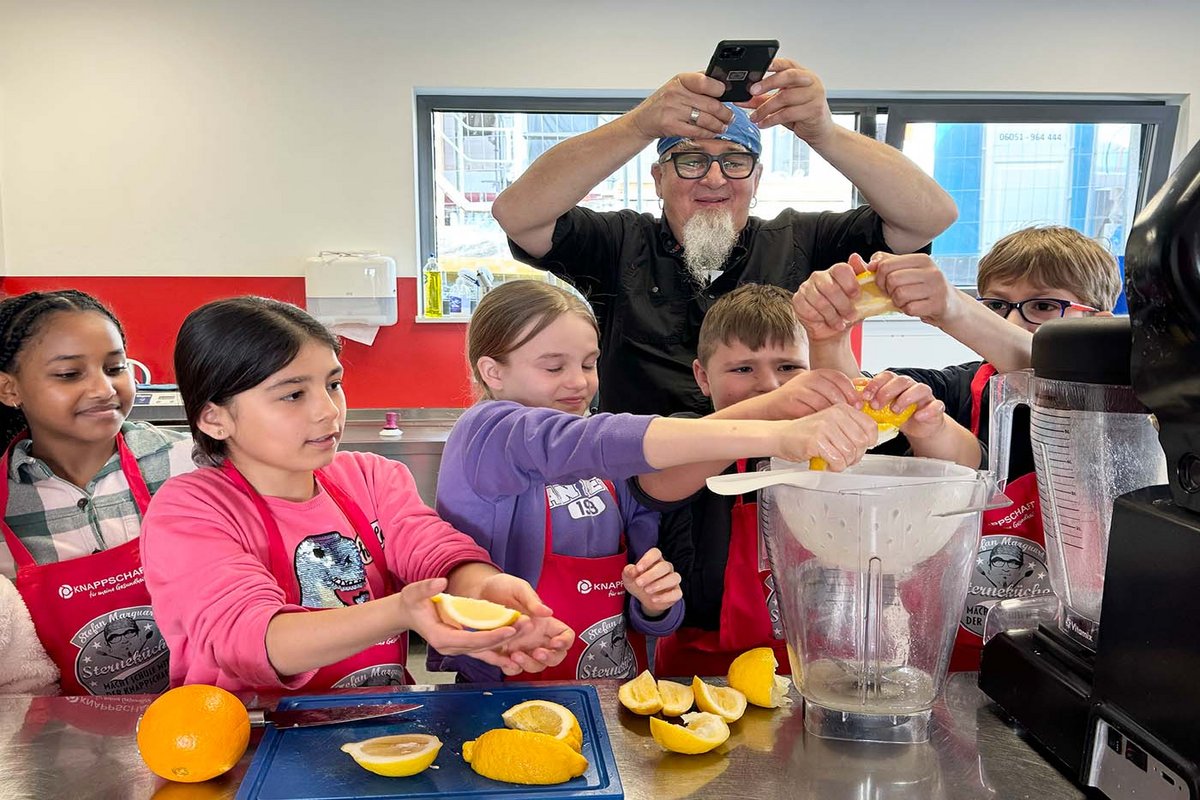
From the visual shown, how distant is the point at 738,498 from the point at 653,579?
35 cm

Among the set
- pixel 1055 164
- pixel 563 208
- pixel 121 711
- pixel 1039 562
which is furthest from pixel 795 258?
pixel 1055 164

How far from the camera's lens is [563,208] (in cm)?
177

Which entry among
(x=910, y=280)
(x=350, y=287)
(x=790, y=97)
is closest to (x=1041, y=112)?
(x=790, y=97)

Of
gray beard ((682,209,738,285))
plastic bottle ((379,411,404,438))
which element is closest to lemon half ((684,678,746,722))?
gray beard ((682,209,738,285))

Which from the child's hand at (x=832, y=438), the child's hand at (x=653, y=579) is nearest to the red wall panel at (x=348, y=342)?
the child's hand at (x=653, y=579)

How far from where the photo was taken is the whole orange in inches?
28.8

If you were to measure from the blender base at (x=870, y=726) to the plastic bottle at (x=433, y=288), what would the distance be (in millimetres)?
2921

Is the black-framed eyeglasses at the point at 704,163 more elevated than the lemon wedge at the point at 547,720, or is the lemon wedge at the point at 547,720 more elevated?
the black-framed eyeglasses at the point at 704,163

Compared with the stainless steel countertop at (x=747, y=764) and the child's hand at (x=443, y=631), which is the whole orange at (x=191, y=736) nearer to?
the stainless steel countertop at (x=747, y=764)

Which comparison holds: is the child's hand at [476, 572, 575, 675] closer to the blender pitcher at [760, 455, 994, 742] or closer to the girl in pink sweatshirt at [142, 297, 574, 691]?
the girl in pink sweatshirt at [142, 297, 574, 691]

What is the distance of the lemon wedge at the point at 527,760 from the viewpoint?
0.73 meters

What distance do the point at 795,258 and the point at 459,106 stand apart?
2.08 metres

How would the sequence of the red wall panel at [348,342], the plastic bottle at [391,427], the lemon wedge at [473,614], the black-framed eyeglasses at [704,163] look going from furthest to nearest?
the red wall panel at [348,342], the plastic bottle at [391,427], the black-framed eyeglasses at [704,163], the lemon wedge at [473,614]

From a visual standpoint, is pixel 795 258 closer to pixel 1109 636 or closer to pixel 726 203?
pixel 726 203
